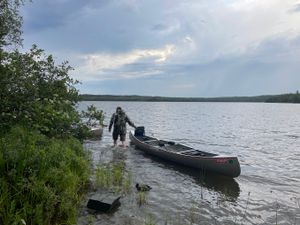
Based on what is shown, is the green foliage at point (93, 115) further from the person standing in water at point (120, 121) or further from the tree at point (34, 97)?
the person standing in water at point (120, 121)

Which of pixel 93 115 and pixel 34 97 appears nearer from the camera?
pixel 34 97

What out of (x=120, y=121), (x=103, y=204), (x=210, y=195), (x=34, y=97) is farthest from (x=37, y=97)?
(x=120, y=121)

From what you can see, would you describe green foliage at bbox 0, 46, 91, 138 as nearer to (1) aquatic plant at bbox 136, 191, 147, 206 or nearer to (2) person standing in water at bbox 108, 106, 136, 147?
(1) aquatic plant at bbox 136, 191, 147, 206

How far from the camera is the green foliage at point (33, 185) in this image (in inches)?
238

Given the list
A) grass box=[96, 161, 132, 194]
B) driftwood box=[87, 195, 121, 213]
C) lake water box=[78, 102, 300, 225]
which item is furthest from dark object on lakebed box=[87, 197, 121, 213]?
grass box=[96, 161, 132, 194]

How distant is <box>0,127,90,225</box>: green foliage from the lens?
6.04 meters

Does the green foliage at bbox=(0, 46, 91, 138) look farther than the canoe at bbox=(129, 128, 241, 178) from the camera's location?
No

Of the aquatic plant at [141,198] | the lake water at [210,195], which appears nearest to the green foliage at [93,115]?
the lake water at [210,195]

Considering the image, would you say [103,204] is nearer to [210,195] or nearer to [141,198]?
[141,198]

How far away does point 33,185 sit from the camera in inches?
254

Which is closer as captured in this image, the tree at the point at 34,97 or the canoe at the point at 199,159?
the tree at the point at 34,97

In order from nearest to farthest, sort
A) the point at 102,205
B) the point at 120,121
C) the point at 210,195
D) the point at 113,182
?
the point at 102,205
the point at 113,182
the point at 210,195
the point at 120,121

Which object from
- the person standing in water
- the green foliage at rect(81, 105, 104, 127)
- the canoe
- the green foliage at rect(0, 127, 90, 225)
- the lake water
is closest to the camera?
the green foliage at rect(0, 127, 90, 225)

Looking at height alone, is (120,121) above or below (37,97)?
below
